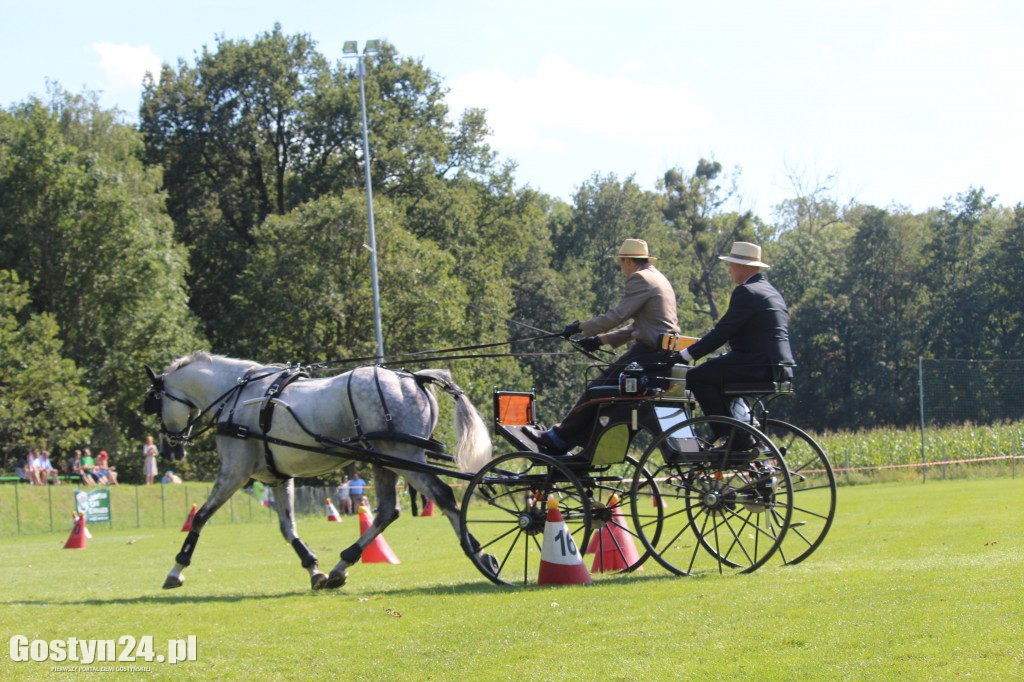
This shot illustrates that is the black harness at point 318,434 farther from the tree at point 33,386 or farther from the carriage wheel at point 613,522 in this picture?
the tree at point 33,386

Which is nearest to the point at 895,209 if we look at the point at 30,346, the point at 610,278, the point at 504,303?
the point at 610,278

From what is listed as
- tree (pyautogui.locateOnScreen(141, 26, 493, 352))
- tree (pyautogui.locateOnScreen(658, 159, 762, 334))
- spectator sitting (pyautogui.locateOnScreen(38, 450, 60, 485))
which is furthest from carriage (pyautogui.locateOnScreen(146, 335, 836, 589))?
tree (pyautogui.locateOnScreen(658, 159, 762, 334))

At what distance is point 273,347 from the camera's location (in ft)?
145

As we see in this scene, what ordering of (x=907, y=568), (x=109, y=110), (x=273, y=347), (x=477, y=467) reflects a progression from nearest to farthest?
(x=907, y=568) < (x=477, y=467) < (x=273, y=347) < (x=109, y=110)

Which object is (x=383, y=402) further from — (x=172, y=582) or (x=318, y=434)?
(x=172, y=582)

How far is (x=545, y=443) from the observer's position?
10141mm

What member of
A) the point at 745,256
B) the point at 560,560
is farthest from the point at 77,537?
the point at 745,256

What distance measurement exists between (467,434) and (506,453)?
52 centimetres

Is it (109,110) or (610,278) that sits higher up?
(109,110)

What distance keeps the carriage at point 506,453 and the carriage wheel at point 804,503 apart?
0.05 metres

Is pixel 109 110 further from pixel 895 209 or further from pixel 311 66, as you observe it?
pixel 895 209

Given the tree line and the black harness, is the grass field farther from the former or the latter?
the tree line

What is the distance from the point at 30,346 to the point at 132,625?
1307 inches

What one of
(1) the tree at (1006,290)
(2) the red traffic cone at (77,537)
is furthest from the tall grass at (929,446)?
(1) the tree at (1006,290)
